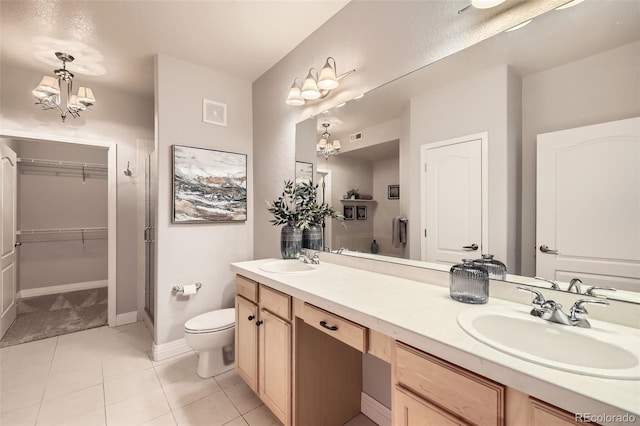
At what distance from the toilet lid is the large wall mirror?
1.26 meters

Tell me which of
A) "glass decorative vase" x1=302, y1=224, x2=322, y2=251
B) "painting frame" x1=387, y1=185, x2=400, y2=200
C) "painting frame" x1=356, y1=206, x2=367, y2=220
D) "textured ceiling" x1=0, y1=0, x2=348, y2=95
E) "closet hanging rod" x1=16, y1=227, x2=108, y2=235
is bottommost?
"closet hanging rod" x1=16, y1=227, x2=108, y2=235

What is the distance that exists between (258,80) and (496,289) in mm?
2756

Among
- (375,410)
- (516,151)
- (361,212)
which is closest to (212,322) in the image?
(375,410)

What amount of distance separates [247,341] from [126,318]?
218cm

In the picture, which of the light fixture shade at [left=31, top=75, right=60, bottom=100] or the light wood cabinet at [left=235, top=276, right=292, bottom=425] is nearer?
the light wood cabinet at [left=235, top=276, right=292, bottom=425]

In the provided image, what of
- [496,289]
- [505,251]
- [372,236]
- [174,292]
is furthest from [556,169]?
Answer: [174,292]

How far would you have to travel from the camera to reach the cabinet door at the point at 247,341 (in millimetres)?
1740

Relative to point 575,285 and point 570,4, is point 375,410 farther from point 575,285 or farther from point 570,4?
point 570,4

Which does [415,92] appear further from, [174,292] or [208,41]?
[174,292]

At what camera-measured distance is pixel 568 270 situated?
1071mm

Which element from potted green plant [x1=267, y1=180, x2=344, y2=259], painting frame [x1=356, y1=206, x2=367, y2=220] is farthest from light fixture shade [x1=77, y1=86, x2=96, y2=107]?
painting frame [x1=356, y1=206, x2=367, y2=220]

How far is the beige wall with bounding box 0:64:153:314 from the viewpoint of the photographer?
111 inches

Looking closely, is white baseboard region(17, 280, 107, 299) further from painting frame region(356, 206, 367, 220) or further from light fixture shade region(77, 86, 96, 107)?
painting frame region(356, 206, 367, 220)

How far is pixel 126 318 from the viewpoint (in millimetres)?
3143
